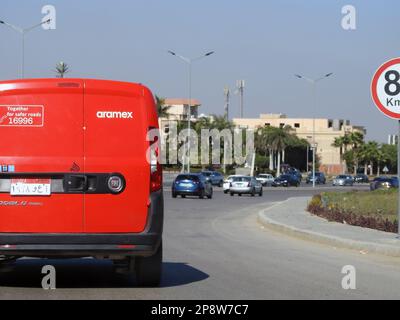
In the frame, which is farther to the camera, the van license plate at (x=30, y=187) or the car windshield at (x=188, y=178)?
the car windshield at (x=188, y=178)

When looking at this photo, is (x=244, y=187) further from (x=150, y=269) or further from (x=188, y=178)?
(x=150, y=269)

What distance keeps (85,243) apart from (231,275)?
2922 millimetres

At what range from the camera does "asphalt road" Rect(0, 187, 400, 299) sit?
365 inches

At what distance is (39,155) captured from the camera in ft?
28.7

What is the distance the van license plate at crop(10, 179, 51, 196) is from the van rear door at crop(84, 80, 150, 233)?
18.2 inches

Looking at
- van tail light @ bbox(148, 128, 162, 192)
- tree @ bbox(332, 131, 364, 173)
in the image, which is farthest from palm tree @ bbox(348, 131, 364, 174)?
van tail light @ bbox(148, 128, 162, 192)

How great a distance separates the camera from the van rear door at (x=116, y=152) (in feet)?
29.0

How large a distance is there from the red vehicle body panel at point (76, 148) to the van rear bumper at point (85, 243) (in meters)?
0.07

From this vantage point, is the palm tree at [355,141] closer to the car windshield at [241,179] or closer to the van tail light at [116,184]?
the car windshield at [241,179]

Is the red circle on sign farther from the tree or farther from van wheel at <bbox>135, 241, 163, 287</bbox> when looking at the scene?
the tree

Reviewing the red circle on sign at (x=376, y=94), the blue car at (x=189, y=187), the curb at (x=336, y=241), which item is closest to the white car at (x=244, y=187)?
the blue car at (x=189, y=187)

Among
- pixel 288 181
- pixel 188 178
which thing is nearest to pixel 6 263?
pixel 188 178

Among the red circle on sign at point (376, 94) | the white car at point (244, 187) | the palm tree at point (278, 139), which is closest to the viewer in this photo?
the red circle on sign at point (376, 94)
